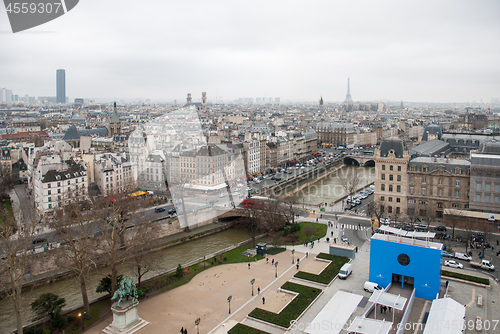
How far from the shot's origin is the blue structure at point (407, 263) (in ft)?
57.8

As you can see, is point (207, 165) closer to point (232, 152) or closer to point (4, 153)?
point (232, 152)

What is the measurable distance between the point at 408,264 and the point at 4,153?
45142 millimetres

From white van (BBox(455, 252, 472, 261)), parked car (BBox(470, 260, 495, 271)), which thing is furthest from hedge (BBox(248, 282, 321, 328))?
white van (BBox(455, 252, 472, 261))

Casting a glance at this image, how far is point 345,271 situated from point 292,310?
4431mm

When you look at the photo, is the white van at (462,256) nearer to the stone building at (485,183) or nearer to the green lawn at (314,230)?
the stone building at (485,183)

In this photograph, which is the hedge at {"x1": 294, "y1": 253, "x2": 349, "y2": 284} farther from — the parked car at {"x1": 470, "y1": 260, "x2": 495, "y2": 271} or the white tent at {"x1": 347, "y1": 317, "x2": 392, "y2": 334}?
the parked car at {"x1": 470, "y1": 260, "x2": 495, "y2": 271}

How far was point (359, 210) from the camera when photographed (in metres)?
33.1

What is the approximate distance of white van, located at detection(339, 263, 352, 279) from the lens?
19828 mm

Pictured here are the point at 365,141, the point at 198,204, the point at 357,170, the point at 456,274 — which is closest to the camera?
the point at 456,274

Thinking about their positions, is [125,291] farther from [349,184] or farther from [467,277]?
[349,184]

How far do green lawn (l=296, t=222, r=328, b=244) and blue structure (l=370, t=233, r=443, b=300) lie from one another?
26.0ft

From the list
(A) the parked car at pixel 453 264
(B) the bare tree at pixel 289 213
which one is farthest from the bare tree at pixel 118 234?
(A) the parked car at pixel 453 264

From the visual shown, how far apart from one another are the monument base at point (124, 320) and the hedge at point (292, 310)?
15.3ft

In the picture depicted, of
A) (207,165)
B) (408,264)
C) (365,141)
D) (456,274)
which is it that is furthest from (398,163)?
(365,141)
